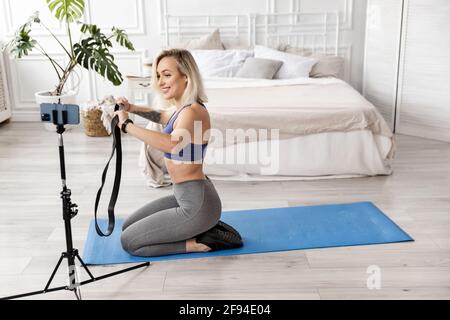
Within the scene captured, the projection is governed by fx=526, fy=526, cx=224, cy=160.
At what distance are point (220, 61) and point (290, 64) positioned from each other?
673 millimetres

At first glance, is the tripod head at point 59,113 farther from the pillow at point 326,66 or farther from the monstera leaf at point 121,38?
the pillow at point 326,66

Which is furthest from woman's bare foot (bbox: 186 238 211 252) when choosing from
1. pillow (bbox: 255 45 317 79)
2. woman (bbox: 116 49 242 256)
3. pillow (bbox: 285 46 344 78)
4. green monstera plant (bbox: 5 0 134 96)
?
pillow (bbox: 285 46 344 78)

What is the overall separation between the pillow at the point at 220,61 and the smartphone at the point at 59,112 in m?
3.07

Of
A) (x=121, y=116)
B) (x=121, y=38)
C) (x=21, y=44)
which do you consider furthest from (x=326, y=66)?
(x=121, y=116)

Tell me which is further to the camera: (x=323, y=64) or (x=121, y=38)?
(x=323, y=64)

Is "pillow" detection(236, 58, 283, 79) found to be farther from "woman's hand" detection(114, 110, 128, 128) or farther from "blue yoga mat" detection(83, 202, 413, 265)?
"woman's hand" detection(114, 110, 128, 128)

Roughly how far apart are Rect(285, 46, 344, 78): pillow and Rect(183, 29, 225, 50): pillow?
0.72 meters

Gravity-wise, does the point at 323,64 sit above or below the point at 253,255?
above

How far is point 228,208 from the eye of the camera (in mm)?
3281

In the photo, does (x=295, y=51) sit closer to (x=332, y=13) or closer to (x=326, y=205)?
(x=332, y=13)

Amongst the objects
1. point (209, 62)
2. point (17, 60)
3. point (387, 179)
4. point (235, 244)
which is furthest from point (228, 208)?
point (17, 60)

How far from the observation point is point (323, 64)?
5.22 meters

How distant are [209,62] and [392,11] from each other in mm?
1785

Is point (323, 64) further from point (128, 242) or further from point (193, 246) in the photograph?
point (128, 242)
